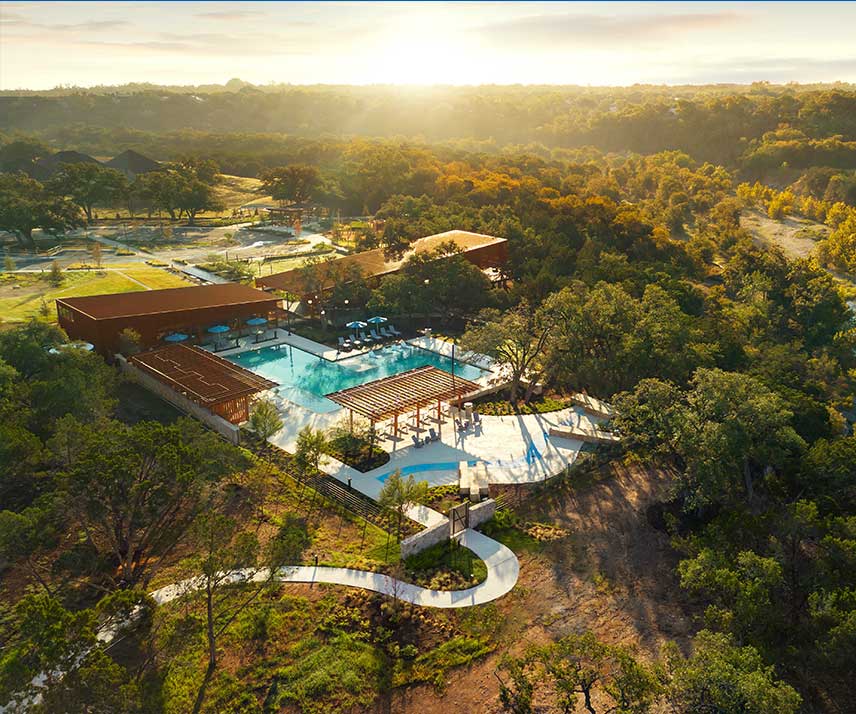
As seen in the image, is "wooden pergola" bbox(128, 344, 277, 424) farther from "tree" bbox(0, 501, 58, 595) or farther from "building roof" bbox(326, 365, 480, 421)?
"tree" bbox(0, 501, 58, 595)

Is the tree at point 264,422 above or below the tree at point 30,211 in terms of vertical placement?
below

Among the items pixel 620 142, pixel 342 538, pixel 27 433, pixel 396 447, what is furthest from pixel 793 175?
pixel 27 433

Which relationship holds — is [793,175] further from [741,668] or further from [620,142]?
[741,668]

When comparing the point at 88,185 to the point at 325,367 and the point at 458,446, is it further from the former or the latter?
the point at 458,446

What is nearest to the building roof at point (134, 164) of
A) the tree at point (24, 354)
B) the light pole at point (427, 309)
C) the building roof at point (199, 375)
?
the light pole at point (427, 309)

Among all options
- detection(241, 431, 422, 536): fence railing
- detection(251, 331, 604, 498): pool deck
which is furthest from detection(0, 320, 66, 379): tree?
detection(251, 331, 604, 498): pool deck

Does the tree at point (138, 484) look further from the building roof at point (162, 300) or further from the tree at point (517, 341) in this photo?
the building roof at point (162, 300)

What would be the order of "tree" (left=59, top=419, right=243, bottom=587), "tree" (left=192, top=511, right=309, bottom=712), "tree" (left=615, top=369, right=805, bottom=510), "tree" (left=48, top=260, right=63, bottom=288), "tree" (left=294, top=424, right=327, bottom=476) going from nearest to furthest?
"tree" (left=192, top=511, right=309, bottom=712)
"tree" (left=59, top=419, right=243, bottom=587)
"tree" (left=615, top=369, right=805, bottom=510)
"tree" (left=294, top=424, right=327, bottom=476)
"tree" (left=48, top=260, right=63, bottom=288)
